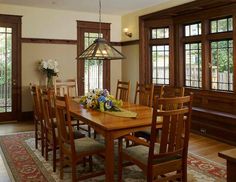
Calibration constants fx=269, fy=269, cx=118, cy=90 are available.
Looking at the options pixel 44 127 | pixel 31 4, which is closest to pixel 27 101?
pixel 31 4

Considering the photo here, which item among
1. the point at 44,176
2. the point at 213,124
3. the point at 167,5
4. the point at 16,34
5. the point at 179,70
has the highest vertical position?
the point at 167,5

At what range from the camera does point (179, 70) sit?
242 inches

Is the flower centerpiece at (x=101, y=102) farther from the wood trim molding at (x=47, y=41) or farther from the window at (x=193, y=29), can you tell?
the wood trim molding at (x=47, y=41)

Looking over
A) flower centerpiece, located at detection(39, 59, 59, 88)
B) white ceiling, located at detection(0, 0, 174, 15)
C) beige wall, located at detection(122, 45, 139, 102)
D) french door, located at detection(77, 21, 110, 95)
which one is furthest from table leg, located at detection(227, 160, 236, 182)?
french door, located at detection(77, 21, 110, 95)

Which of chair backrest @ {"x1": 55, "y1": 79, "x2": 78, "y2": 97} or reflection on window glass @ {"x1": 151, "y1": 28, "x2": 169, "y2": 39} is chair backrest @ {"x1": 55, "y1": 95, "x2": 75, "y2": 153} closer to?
chair backrest @ {"x1": 55, "y1": 79, "x2": 78, "y2": 97}

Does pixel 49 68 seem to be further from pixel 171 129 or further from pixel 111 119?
pixel 171 129

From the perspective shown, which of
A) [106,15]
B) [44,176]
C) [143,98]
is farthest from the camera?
[106,15]

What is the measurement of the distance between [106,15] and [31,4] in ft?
6.94

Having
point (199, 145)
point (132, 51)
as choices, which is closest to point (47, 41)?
point (132, 51)

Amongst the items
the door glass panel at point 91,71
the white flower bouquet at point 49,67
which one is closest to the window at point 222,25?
the door glass panel at point 91,71

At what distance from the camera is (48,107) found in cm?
337

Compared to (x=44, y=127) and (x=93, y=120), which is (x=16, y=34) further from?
(x=93, y=120)

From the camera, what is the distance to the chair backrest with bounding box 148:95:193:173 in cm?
238

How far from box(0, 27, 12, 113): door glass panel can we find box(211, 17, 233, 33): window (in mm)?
4558
